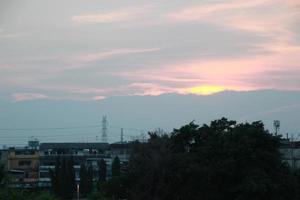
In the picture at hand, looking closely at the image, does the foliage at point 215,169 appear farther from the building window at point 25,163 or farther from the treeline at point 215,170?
the building window at point 25,163

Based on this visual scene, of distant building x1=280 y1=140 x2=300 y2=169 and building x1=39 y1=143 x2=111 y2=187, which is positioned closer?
distant building x1=280 y1=140 x2=300 y2=169

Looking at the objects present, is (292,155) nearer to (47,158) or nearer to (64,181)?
(64,181)

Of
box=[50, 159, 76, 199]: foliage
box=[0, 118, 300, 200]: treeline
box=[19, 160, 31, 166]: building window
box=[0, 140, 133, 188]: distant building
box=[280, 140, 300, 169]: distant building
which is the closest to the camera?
box=[0, 118, 300, 200]: treeline

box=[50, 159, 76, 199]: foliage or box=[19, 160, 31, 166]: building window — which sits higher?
box=[19, 160, 31, 166]: building window

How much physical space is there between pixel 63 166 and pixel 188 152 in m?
30.9

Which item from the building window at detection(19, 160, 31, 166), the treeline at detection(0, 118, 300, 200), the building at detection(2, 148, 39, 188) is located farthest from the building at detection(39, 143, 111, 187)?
the treeline at detection(0, 118, 300, 200)

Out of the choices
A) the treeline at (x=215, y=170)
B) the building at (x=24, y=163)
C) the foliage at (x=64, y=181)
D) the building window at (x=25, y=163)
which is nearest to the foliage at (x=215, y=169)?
the treeline at (x=215, y=170)

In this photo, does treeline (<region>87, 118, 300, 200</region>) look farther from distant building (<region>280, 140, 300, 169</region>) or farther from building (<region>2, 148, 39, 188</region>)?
building (<region>2, 148, 39, 188</region>)

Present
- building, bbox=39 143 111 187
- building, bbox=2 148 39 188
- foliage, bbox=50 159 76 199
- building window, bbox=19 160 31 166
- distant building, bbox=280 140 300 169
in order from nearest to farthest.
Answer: distant building, bbox=280 140 300 169 → foliage, bbox=50 159 76 199 → building, bbox=2 148 39 188 → building window, bbox=19 160 31 166 → building, bbox=39 143 111 187

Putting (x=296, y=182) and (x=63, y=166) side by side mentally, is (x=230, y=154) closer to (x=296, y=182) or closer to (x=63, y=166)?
(x=296, y=182)

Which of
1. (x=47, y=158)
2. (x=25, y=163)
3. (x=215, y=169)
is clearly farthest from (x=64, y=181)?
(x=215, y=169)

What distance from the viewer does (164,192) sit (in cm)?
3525

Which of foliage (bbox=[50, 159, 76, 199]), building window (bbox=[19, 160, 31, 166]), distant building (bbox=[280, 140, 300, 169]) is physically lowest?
foliage (bbox=[50, 159, 76, 199])

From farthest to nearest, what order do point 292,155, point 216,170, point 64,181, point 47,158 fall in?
point 47,158 → point 64,181 → point 292,155 → point 216,170
